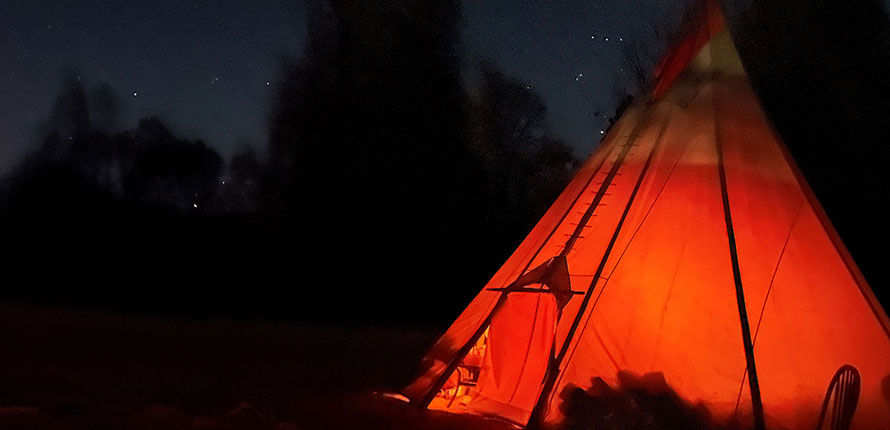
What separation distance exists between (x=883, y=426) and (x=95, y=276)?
38.4 ft

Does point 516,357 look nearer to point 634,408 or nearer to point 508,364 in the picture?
point 508,364

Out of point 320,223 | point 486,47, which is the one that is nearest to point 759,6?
point 486,47

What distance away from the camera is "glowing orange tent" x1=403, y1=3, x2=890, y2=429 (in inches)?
176

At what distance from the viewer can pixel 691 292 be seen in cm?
473

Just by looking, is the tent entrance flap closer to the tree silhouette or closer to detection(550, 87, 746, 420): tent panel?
detection(550, 87, 746, 420): tent panel

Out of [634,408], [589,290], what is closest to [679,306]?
[589,290]

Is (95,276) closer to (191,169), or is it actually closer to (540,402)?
(191,169)

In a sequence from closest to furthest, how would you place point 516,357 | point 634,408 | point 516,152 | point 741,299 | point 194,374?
point 634,408
point 741,299
point 516,357
point 194,374
point 516,152

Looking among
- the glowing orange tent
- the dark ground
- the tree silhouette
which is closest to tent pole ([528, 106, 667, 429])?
the glowing orange tent

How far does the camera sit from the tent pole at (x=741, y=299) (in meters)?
4.25

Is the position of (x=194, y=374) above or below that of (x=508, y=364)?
below

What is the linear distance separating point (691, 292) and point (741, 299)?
0.30 m

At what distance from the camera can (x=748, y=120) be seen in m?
5.30

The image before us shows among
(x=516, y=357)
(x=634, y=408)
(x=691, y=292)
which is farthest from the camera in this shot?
(x=516, y=357)
